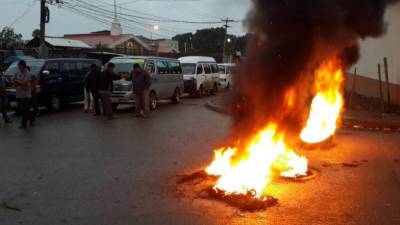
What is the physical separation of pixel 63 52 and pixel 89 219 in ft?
91.2

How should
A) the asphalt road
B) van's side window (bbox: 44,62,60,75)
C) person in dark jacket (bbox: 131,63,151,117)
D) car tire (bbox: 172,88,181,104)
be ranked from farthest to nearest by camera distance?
car tire (bbox: 172,88,181,104) < van's side window (bbox: 44,62,60,75) < person in dark jacket (bbox: 131,63,151,117) < the asphalt road

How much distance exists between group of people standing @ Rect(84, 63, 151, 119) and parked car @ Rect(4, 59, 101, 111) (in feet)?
5.20

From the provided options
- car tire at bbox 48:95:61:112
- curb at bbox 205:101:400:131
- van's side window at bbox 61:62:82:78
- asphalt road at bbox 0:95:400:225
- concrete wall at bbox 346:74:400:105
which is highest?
van's side window at bbox 61:62:82:78

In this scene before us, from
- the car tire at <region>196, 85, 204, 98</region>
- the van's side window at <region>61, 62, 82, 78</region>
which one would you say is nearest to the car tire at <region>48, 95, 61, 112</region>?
the van's side window at <region>61, 62, 82, 78</region>

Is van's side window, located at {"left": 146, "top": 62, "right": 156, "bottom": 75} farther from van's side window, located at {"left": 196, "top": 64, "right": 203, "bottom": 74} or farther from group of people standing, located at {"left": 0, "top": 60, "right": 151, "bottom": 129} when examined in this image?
van's side window, located at {"left": 196, "top": 64, "right": 203, "bottom": 74}

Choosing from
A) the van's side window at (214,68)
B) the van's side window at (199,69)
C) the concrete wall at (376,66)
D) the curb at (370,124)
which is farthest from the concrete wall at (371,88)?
the van's side window at (214,68)

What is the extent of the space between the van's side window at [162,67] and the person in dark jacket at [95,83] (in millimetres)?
3542

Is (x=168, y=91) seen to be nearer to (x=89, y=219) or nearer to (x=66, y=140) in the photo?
(x=66, y=140)

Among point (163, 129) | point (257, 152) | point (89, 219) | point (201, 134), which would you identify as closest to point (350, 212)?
point (257, 152)

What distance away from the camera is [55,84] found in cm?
1678

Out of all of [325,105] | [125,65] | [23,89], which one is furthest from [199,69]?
[325,105]

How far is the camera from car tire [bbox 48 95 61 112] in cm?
1665

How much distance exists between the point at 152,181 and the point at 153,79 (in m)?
11.2

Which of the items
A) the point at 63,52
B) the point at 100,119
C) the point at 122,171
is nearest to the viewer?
the point at 122,171
